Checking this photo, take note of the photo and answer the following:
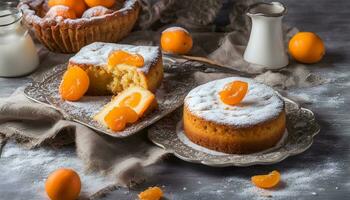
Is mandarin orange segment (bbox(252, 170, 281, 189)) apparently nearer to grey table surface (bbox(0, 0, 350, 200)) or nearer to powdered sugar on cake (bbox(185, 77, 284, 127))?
grey table surface (bbox(0, 0, 350, 200))

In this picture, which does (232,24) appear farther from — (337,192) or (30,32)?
(337,192)

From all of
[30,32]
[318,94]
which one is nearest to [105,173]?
[318,94]

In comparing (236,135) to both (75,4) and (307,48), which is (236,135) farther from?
(75,4)

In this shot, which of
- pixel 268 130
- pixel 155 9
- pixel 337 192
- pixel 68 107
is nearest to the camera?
A: pixel 337 192

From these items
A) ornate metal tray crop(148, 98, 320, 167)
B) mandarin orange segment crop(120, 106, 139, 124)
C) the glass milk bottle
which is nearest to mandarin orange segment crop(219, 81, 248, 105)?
ornate metal tray crop(148, 98, 320, 167)

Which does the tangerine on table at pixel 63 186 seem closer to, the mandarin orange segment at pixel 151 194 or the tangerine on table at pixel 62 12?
the mandarin orange segment at pixel 151 194

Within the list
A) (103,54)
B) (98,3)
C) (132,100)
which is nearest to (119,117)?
(132,100)

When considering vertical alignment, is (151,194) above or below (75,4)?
below
